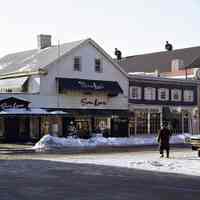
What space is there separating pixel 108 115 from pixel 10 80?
9323mm

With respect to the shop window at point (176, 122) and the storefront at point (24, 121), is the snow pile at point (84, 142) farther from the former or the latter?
the shop window at point (176, 122)

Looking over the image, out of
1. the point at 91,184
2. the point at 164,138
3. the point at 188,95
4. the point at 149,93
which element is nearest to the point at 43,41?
the point at 149,93

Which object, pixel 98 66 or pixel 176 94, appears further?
pixel 176 94

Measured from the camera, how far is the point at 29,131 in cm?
4716

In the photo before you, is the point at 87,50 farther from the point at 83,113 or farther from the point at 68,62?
the point at 83,113

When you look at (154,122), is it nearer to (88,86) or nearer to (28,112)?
(88,86)

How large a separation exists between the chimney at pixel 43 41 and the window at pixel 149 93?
10.6 meters

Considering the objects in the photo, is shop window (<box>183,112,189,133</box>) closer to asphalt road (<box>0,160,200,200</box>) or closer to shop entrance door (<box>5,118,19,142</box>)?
shop entrance door (<box>5,118,19,142</box>)

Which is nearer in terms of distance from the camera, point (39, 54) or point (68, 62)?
point (68, 62)

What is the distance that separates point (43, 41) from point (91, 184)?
4035 centimetres

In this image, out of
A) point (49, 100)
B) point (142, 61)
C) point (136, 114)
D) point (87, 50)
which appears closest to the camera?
point (49, 100)

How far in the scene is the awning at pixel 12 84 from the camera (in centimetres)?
4728

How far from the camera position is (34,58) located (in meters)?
51.2

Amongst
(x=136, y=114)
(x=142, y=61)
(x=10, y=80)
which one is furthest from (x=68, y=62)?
(x=142, y=61)
